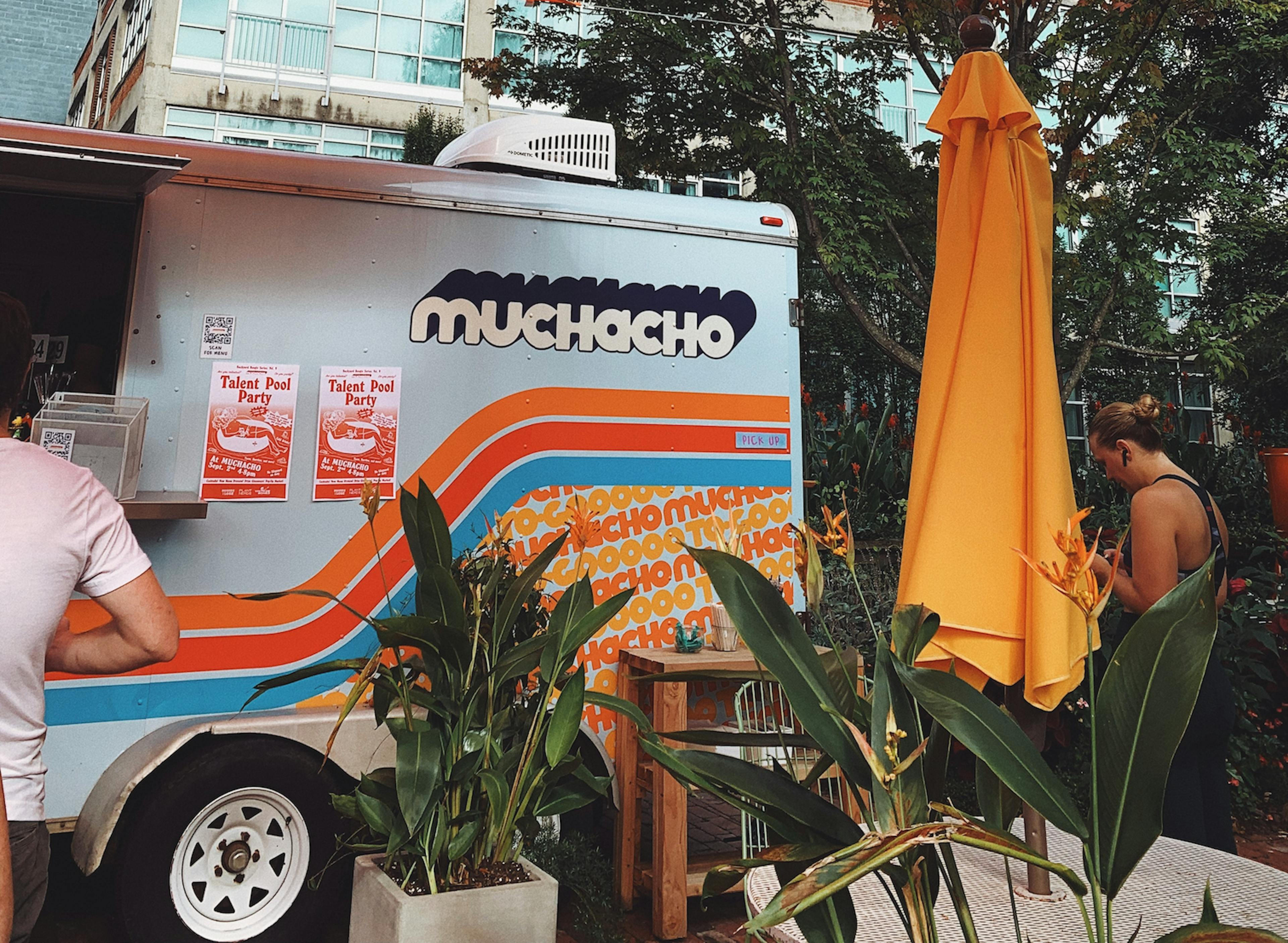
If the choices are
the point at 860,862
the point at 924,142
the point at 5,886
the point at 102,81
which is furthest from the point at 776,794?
the point at 102,81

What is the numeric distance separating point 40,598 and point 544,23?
17033 millimetres

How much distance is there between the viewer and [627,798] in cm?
414

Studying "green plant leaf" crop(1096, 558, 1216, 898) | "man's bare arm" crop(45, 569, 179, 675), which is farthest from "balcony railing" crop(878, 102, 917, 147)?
"green plant leaf" crop(1096, 558, 1216, 898)

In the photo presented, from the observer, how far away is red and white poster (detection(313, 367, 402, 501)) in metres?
3.90

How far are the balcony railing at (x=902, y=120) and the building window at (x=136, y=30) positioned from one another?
46.3ft

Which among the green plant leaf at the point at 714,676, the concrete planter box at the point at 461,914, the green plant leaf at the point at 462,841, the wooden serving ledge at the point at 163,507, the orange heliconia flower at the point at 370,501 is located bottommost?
the concrete planter box at the point at 461,914

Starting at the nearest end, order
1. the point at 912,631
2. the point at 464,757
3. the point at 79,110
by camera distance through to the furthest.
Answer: the point at 912,631
the point at 464,757
the point at 79,110

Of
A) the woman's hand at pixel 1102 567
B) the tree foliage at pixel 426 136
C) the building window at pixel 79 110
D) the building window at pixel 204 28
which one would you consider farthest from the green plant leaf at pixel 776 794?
the building window at pixel 79 110

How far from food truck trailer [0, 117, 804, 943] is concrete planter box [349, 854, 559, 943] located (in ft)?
3.89

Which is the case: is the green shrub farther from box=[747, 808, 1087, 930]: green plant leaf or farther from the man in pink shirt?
box=[747, 808, 1087, 930]: green plant leaf

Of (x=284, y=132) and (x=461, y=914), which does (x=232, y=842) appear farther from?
(x=284, y=132)

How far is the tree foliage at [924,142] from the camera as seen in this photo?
8.38m

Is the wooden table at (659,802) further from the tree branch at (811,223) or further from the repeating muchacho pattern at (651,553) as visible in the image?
the tree branch at (811,223)

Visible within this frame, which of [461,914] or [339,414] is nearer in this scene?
[461,914]
